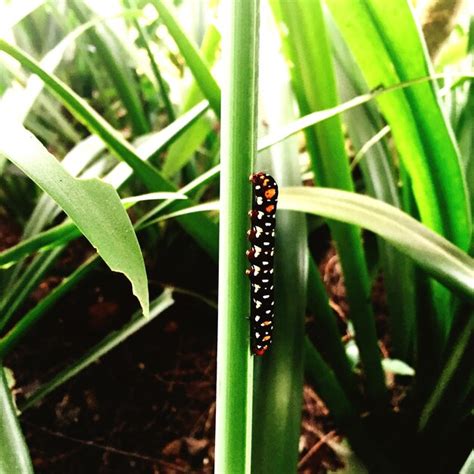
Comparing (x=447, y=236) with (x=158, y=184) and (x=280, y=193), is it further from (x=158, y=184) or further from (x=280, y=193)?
(x=158, y=184)

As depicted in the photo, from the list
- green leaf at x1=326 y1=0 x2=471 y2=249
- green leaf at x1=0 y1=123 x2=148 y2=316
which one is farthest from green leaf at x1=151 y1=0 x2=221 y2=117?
green leaf at x1=0 y1=123 x2=148 y2=316

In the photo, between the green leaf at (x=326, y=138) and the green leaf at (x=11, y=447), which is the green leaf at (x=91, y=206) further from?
the green leaf at (x=326, y=138)

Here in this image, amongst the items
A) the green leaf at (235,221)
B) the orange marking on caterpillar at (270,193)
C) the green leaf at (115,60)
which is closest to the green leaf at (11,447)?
the green leaf at (235,221)

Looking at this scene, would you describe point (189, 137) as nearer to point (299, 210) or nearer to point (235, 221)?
point (299, 210)

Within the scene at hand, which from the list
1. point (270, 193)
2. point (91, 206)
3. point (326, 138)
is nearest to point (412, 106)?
point (326, 138)

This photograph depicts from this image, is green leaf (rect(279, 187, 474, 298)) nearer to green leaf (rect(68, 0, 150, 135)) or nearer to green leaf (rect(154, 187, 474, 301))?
green leaf (rect(154, 187, 474, 301))

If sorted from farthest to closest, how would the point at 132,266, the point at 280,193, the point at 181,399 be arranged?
the point at 181,399
the point at 280,193
the point at 132,266

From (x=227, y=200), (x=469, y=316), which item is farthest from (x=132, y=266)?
(x=469, y=316)
